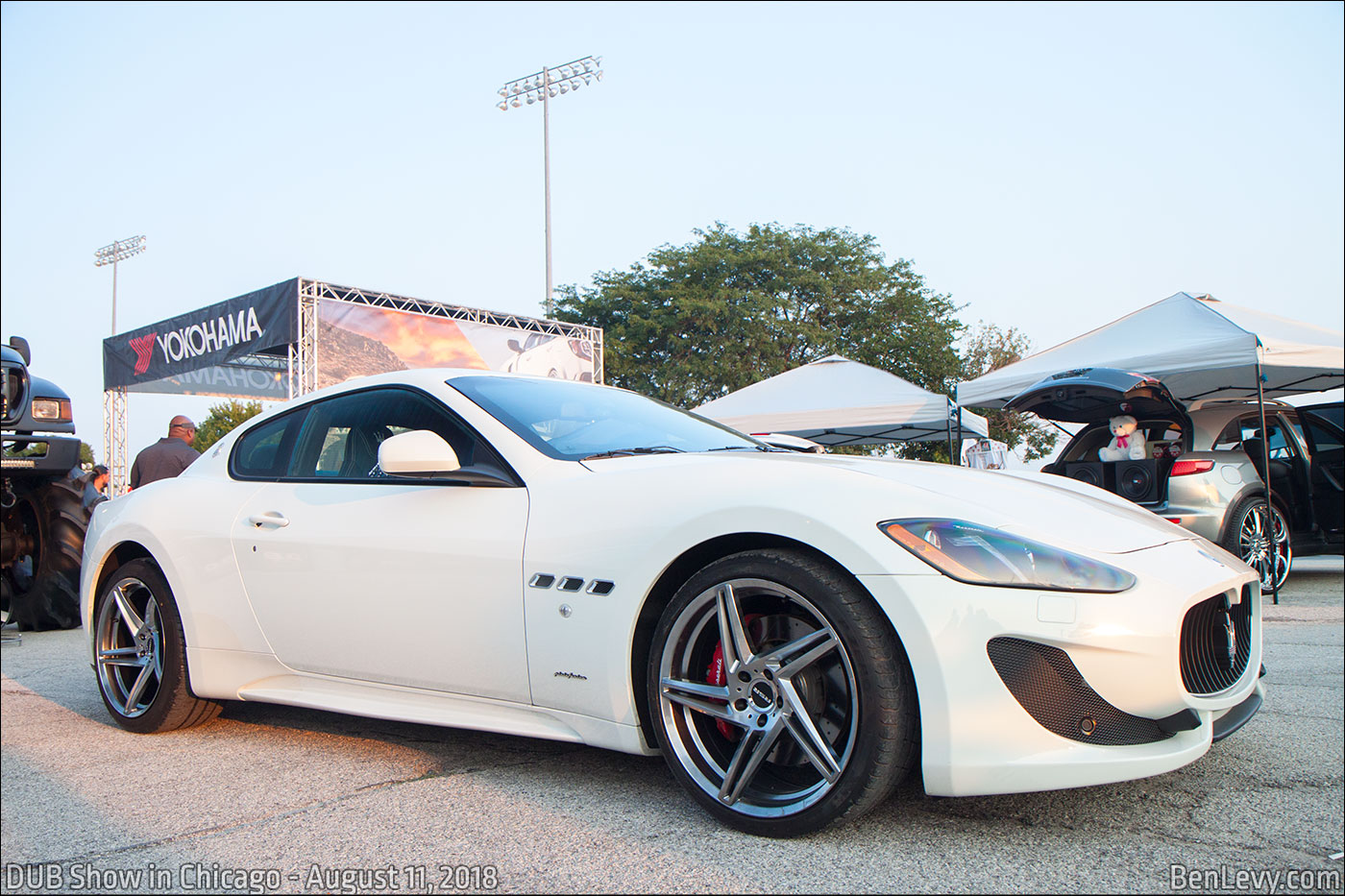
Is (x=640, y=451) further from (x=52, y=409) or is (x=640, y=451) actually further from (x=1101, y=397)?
(x=1101, y=397)

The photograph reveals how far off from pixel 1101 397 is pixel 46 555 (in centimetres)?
734

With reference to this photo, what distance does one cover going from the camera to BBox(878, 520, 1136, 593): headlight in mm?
2115

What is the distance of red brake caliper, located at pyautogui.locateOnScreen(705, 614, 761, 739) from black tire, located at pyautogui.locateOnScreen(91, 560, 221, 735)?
2.19 meters

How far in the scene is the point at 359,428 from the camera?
345 cm

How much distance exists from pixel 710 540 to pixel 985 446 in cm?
1392

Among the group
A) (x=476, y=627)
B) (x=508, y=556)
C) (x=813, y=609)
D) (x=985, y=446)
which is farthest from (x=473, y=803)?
(x=985, y=446)

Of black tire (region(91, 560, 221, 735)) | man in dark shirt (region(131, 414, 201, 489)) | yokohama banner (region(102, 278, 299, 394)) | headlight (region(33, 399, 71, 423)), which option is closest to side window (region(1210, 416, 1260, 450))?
black tire (region(91, 560, 221, 735))

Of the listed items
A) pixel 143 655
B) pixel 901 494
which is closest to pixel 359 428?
pixel 143 655

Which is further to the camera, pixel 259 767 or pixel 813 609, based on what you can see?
pixel 259 767

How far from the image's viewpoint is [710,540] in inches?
96.5

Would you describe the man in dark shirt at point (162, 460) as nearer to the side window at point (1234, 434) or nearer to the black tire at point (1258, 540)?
the black tire at point (1258, 540)

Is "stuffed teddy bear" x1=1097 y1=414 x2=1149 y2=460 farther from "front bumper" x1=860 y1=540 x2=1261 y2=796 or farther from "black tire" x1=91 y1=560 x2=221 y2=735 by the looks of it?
"black tire" x1=91 y1=560 x2=221 y2=735

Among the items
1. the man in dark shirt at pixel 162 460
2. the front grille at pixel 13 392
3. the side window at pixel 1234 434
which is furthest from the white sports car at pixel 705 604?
the side window at pixel 1234 434

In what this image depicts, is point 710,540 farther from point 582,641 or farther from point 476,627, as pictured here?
point 476,627
